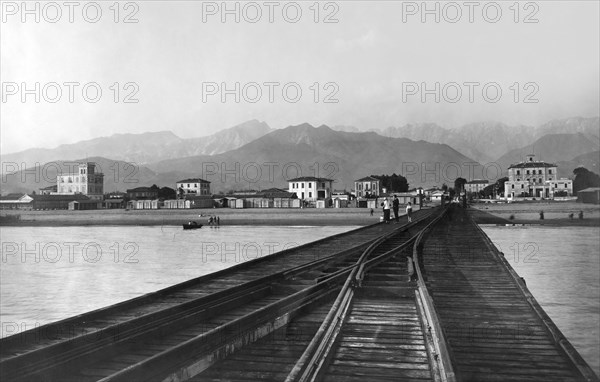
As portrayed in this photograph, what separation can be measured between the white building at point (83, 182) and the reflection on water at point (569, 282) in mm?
125476

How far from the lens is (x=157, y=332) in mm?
6992

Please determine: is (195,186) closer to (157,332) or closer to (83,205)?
(83,205)

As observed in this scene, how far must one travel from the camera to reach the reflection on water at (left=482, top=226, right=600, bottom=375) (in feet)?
39.2

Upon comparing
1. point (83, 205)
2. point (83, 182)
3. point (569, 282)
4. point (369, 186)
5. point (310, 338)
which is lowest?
point (569, 282)

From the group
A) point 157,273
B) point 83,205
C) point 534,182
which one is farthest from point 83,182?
point 157,273

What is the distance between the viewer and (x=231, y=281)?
38.9 feet

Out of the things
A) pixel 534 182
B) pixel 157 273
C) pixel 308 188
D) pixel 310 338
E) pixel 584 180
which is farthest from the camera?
pixel 534 182

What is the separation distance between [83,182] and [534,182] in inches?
4766

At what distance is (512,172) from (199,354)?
154 meters

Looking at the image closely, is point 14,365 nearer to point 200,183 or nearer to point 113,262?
point 113,262

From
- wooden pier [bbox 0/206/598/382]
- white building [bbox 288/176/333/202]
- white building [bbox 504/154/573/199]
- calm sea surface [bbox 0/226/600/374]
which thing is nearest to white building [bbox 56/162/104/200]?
white building [bbox 288/176/333/202]

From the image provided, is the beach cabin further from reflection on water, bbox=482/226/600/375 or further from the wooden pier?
the wooden pier

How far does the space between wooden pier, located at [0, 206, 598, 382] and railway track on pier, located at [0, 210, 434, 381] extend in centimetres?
2

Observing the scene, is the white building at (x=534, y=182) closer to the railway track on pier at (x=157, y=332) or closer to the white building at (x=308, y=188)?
the white building at (x=308, y=188)
